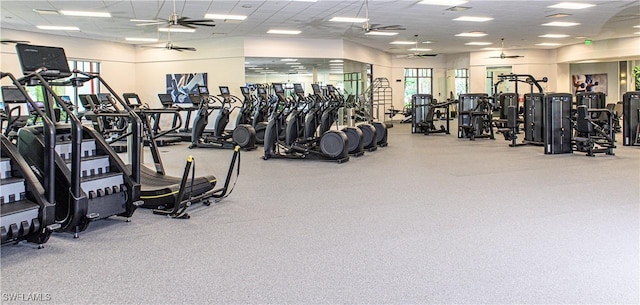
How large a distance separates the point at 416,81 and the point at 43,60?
22387mm

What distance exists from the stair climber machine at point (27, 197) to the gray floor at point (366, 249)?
7.3 inches

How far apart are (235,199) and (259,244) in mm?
1830

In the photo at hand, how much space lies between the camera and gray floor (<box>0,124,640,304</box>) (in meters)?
2.89

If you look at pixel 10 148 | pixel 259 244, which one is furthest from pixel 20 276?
pixel 259 244

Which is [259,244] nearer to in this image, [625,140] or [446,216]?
[446,216]

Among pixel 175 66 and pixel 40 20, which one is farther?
pixel 175 66

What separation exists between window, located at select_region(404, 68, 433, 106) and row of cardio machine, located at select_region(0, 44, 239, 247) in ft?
68.1

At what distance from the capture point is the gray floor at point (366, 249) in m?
2.89

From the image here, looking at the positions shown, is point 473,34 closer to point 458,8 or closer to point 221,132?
point 458,8

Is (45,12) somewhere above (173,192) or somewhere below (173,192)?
above

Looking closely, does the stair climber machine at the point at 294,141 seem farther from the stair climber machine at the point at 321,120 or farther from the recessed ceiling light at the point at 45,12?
the recessed ceiling light at the point at 45,12

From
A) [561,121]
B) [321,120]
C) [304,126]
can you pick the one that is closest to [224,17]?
[304,126]

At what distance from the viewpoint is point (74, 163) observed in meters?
3.86

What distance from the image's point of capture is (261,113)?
12156 millimetres
